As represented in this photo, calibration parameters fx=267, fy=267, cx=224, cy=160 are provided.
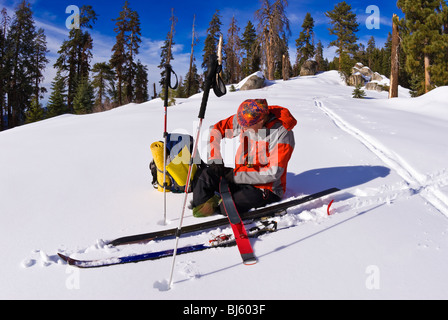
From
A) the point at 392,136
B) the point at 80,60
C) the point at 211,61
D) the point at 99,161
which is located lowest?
the point at 99,161

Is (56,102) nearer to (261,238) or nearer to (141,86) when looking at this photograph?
(141,86)

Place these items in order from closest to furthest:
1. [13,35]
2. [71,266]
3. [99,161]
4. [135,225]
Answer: [71,266]
[135,225]
[99,161]
[13,35]

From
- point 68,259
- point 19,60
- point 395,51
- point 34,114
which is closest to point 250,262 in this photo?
point 68,259

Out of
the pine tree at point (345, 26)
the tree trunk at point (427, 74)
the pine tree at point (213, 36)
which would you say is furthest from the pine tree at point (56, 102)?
the pine tree at point (345, 26)

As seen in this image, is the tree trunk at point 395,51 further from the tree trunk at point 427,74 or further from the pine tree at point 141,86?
the pine tree at point 141,86

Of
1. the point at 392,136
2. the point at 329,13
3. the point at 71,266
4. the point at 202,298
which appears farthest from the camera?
the point at 329,13

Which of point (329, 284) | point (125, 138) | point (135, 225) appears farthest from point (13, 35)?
point (329, 284)

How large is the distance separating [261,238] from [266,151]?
100 centimetres

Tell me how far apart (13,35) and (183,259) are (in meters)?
33.1

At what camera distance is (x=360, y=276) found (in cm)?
179

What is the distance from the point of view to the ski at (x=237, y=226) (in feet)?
6.68

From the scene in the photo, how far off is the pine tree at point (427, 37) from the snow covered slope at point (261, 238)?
635 inches

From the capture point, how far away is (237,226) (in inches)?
96.9

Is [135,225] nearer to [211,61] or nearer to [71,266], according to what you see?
[71,266]
